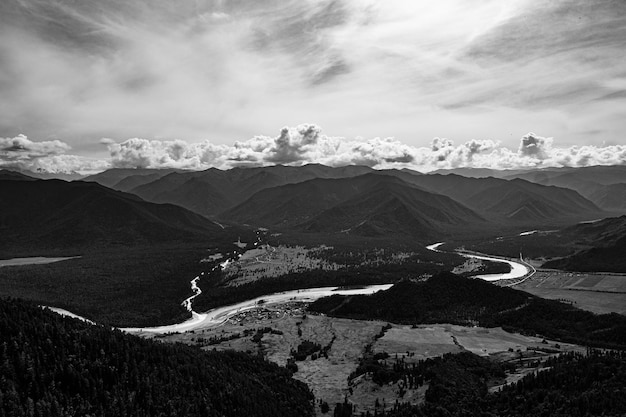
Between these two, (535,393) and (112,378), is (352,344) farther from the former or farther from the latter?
(112,378)

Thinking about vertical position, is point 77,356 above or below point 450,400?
above

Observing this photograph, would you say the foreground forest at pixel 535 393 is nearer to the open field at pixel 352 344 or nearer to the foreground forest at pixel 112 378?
the open field at pixel 352 344

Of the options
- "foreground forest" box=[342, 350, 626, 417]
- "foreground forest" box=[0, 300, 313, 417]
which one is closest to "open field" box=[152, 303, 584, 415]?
"foreground forest" box=[342, 350, 626, 417]

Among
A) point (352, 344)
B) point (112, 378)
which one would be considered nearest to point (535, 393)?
point (352, 344)

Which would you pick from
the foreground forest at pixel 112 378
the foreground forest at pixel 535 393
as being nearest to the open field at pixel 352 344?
the foreground forest at pixel 535 393

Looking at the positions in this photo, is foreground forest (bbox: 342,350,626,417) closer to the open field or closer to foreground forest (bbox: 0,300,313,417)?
the open field

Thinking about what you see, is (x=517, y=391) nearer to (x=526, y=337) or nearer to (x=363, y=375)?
(x=363, y=375)

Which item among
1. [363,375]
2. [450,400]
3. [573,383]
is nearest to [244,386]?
[363,375]
